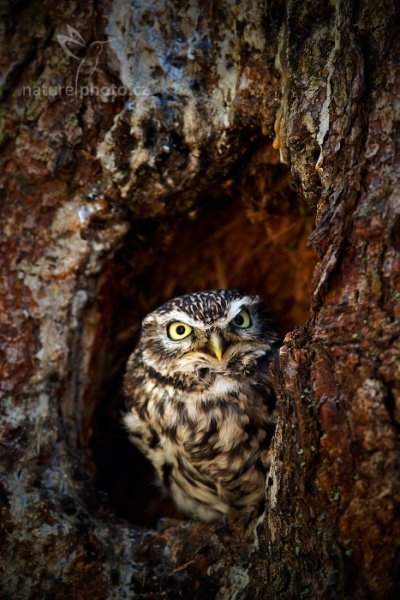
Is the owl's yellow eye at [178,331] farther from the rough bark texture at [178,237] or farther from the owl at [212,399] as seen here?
the rough bark texture at [178,237]

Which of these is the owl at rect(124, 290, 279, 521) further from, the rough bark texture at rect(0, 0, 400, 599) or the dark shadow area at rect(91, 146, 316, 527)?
the dark shadow area at rect(91, 146, 316, 527)

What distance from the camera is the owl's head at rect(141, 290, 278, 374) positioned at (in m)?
2.74

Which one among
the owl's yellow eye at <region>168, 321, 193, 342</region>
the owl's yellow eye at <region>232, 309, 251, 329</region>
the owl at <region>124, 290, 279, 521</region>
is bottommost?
the owl at <region>124, 290, 279, 521</region>

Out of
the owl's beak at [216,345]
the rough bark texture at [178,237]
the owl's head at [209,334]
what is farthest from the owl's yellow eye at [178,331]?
the rough bark texture at [178,237]

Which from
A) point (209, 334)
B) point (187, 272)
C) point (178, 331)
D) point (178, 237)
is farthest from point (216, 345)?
point (187, 272)

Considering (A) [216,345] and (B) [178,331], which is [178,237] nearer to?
(B) [178,331]

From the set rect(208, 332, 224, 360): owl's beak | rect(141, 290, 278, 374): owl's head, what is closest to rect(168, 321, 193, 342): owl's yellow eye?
rect(141, 290, 278, 374): owl's head

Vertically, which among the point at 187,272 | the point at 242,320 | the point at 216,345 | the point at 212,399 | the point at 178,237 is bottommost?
the point at 212,399

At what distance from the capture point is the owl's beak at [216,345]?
2.67m

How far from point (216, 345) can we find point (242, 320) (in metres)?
A: 0.31

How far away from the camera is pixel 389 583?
184 centimetres

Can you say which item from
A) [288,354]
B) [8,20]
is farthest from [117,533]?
[8,20]

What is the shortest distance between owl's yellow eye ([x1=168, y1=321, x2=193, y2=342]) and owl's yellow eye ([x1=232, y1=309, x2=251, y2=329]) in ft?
0.78

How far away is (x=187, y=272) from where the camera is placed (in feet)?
13.6
